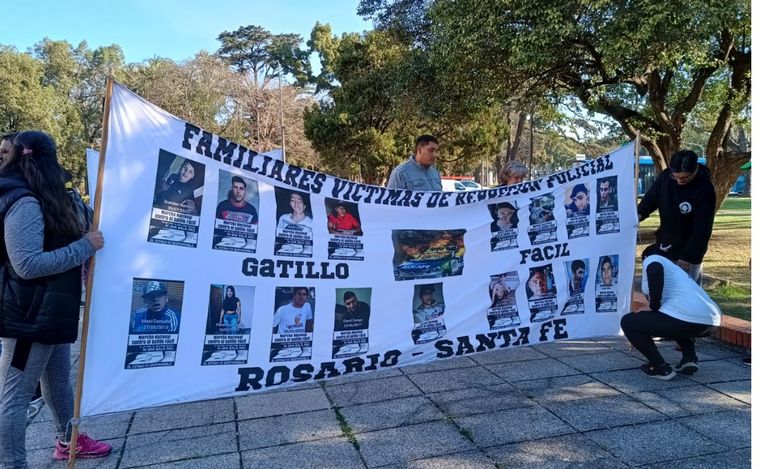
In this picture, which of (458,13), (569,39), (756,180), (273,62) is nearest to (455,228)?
(756,180)

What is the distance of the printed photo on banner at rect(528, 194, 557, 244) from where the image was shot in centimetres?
442

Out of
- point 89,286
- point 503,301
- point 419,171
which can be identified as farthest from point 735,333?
point 89,286

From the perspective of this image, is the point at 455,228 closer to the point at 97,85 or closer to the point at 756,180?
the point at 756,180

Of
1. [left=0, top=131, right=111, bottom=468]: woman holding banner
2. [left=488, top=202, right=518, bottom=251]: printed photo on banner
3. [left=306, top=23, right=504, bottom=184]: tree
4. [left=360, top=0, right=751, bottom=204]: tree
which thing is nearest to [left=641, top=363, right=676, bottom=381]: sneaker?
[left=488, top=202, right=518, bottom=251]: printed photo on banner

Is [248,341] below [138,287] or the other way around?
below

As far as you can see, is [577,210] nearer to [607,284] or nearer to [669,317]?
[607,284]

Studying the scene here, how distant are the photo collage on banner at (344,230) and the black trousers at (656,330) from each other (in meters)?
2.21

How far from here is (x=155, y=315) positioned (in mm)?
3029

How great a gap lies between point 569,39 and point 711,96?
499cm

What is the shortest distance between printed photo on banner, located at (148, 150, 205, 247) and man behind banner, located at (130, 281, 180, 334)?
0.26m

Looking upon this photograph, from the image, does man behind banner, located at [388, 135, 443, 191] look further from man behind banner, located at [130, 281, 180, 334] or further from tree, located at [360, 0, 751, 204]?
tree, located at [360, 0, 751, 204]

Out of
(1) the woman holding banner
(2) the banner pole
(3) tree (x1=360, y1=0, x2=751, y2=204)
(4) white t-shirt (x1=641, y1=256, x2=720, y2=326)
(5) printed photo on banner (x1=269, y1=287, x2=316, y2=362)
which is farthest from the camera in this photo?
→ (3) tree (x1=360, y1=0, x2=751, y2=204)

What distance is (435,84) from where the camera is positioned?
42.9ft

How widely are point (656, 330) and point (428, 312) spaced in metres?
1.74
